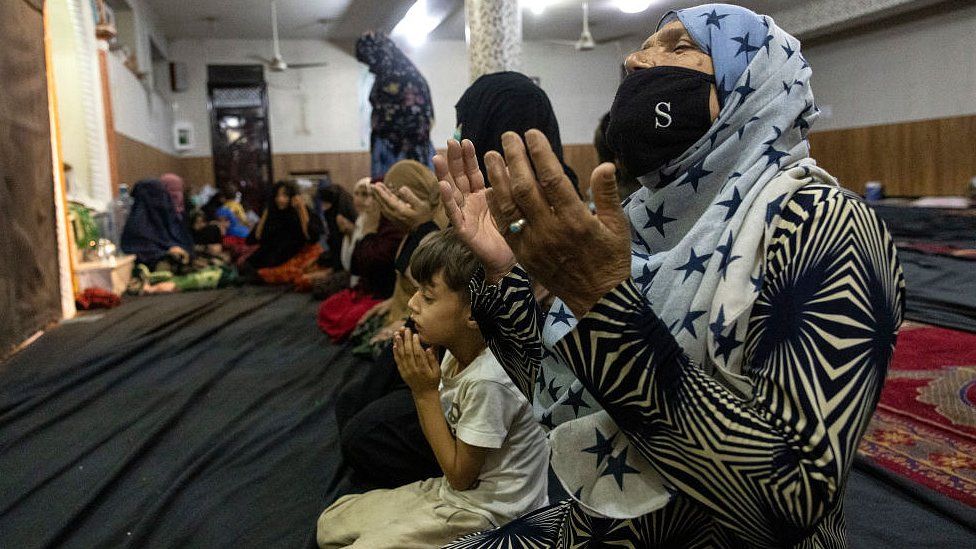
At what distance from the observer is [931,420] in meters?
2.03

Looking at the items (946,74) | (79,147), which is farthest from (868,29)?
(79,147)

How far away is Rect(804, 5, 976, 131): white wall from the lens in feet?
26.9

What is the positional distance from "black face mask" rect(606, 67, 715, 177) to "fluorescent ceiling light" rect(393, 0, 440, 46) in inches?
321

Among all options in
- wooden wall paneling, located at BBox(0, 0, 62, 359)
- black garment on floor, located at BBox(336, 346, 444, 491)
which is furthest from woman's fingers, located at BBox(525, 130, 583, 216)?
wooden wall paneling, located at BBox(0, 0, 62, 359)

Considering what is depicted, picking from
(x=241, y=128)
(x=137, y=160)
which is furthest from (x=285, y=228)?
(x=241, y=128)

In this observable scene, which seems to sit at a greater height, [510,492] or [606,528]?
[606,528]

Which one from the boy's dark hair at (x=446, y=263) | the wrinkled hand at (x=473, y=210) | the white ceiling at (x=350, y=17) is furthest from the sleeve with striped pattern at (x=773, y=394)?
the white ceiling at (x=350, y=17)

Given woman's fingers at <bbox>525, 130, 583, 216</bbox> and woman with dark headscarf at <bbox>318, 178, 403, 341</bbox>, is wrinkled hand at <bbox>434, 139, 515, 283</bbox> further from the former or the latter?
woman with dark headscarf at <bbox>318, 178, 403, 341</bbox>

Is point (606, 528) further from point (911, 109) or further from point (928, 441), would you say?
point (911, 109)

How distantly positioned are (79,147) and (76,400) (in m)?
3.71

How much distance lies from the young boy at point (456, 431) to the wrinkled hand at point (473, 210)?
0.34m

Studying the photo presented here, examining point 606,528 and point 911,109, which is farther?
point 911,109

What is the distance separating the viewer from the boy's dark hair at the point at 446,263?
137 centimetres

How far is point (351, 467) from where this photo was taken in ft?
6.40
